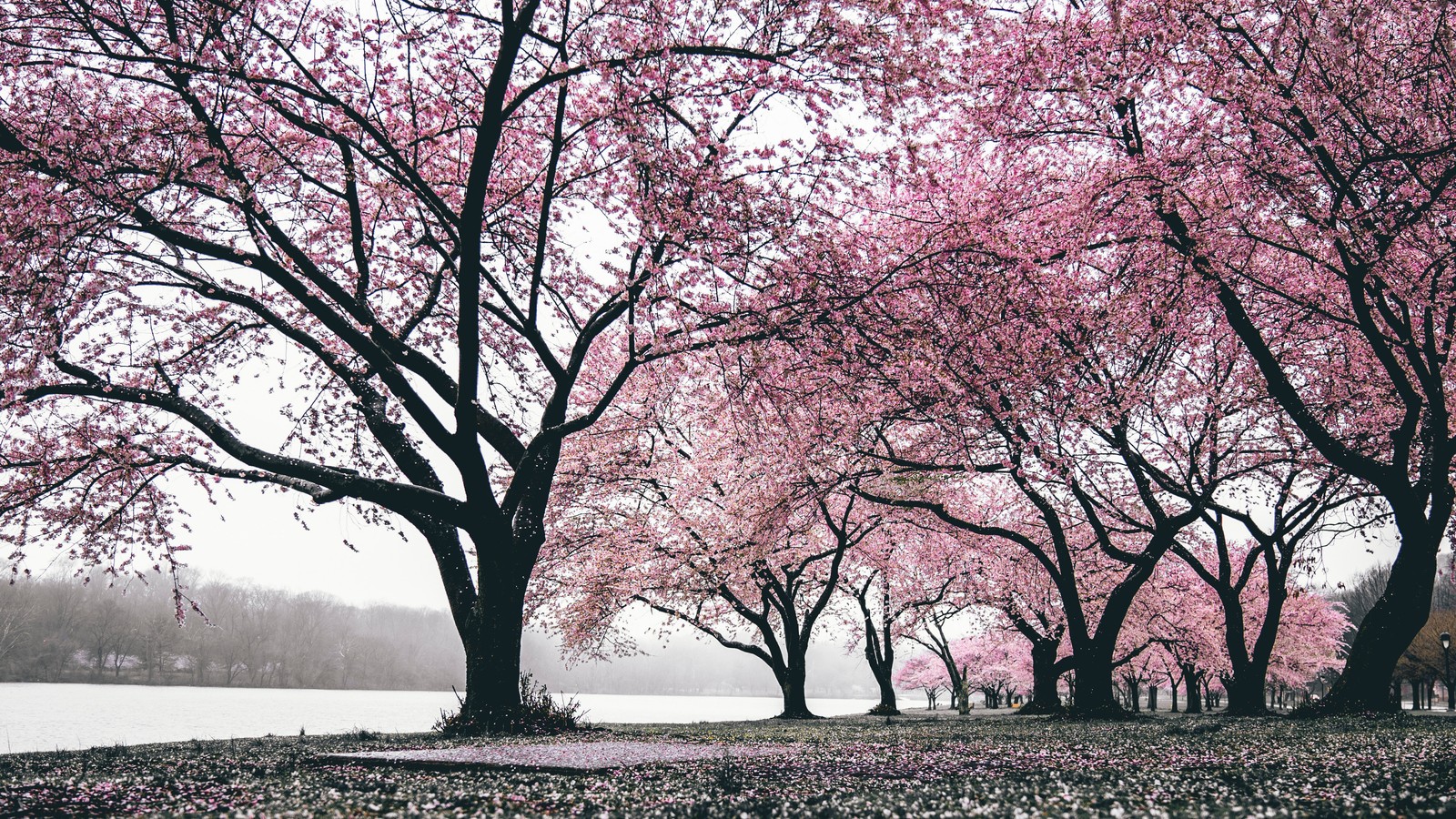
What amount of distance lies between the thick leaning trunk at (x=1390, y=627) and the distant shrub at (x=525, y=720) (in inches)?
559

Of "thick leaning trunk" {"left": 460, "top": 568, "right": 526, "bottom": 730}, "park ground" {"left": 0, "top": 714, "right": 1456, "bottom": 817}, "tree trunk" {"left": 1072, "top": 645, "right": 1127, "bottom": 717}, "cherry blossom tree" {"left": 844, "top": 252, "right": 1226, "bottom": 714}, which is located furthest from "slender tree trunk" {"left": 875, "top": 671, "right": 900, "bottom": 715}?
"park ground" {"left": 0, "top": 714, "right": 1456, "bottom": 817}

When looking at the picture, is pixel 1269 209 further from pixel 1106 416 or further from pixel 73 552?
pixel 73 552

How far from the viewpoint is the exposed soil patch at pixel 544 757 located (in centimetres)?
589

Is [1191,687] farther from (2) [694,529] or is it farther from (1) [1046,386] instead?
(1) [1046,386]

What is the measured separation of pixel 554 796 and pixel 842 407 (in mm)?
12196

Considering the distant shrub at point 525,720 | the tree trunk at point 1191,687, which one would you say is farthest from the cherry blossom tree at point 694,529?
the tree trunk at point 1191,687

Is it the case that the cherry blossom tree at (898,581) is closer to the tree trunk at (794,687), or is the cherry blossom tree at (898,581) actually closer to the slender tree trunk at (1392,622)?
the tree trunk at (794,687)

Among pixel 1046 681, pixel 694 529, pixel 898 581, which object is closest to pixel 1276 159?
pixel 694 529

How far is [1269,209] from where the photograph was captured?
45.1 feet

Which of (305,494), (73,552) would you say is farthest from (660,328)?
(73,552)

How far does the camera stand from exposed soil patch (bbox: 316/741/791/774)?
589 cm

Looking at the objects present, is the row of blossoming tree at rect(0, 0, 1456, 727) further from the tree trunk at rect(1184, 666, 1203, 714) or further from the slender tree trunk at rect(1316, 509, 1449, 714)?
the tree trunk at rect(1184, 666, 1203, 714)

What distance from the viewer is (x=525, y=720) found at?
1221 cm

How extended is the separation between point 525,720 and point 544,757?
6460 mm
